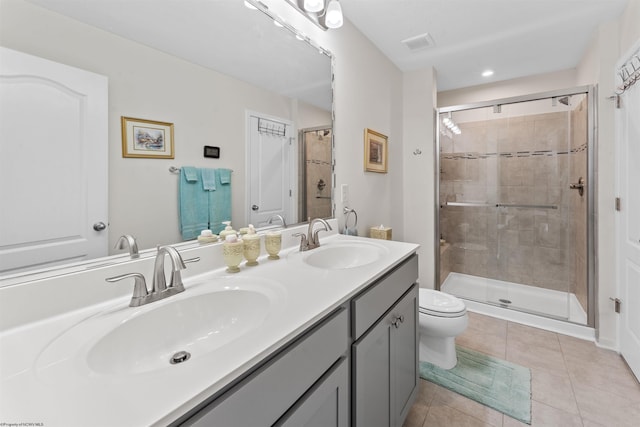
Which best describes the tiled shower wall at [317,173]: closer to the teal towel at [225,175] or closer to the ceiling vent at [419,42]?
the teal towel at [225,175]

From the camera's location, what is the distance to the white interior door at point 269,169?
1296 millimetres

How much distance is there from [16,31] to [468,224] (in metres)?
3.33

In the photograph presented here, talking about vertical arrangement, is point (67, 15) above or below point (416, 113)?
below

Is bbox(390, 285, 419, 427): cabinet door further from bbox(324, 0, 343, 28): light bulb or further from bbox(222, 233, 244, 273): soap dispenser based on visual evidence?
bbox(324, 0, 343, 28): light bulb

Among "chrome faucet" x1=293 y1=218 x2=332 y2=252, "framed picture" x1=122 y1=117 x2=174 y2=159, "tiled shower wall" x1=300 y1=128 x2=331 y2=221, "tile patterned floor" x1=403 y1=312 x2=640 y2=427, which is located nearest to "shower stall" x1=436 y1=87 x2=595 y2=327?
"tile patterned floor" x1=403 y1=312 x2=640 y2=427

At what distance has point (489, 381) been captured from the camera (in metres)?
1.67

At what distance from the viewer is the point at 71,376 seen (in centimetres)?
48

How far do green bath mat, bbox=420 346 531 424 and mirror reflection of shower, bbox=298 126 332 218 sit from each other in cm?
123

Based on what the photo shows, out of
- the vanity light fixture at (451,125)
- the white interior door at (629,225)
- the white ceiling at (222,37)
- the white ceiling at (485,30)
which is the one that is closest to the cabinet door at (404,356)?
the white ceiling at (222,37)

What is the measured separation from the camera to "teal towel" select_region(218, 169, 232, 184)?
1.15 metres

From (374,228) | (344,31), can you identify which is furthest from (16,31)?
(374,228)

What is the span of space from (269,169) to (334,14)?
93cm

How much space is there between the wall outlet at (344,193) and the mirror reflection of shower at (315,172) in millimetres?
133

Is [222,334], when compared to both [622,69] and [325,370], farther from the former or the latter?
[622,69]
